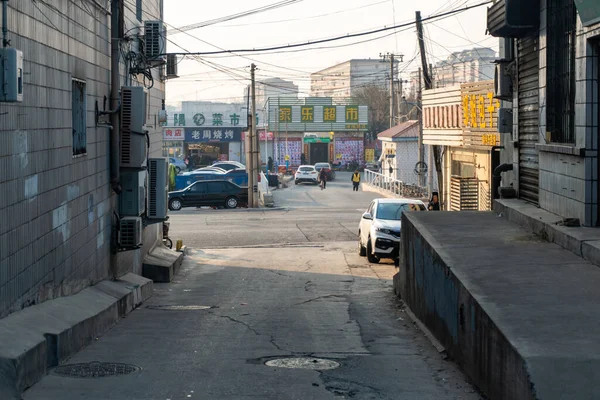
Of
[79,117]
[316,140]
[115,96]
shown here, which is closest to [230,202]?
[115,96]

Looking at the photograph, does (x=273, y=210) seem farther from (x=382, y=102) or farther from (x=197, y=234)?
(x=382, y=102)

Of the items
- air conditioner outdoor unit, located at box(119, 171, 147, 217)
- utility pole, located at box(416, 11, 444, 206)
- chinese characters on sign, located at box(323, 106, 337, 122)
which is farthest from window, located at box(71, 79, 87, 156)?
chinese characters on sign, located at box(323, 106, 337, 122)

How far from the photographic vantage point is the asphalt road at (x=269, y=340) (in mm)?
8133

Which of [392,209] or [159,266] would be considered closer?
[159,266]

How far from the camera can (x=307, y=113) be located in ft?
303

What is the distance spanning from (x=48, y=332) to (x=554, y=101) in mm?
8198

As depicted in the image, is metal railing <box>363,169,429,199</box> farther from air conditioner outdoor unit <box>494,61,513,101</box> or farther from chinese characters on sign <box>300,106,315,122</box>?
chinese characters on sign <box>300,106,315,122</box>

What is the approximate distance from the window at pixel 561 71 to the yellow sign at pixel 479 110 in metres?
14.2

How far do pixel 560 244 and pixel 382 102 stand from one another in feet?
360

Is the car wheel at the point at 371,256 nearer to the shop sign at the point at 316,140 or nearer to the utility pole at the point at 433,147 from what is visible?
the utility pole at the point at 433,147

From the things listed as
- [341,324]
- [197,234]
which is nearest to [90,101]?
[341,324]

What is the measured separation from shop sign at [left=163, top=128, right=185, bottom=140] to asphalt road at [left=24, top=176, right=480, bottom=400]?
227 feet

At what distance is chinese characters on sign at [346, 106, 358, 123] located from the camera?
92188mm

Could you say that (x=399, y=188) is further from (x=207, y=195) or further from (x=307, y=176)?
(x=307, y=176)
